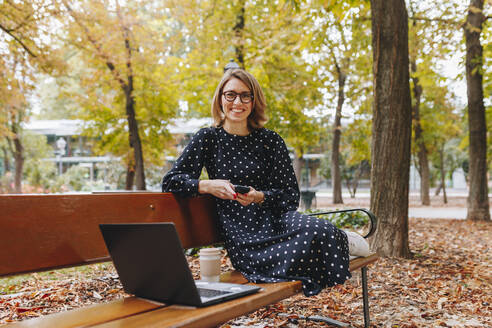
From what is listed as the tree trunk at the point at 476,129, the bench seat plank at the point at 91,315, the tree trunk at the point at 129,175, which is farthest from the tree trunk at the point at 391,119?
the tree trunk at the point at 129,175

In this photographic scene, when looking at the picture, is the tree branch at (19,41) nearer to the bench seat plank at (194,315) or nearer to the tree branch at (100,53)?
the tree branch at (100,53)

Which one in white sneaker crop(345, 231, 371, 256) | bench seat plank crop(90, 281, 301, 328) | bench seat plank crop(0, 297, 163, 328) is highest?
white sneaker crop(345, 231, 371, 256)

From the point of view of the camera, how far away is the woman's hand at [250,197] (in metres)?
2.65

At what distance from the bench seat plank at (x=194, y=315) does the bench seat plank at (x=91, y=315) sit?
0.08 metres

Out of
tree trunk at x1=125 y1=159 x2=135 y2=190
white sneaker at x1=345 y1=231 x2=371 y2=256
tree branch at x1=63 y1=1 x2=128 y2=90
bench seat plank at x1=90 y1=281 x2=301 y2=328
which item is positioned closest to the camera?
A: bench seat plank at x1=90 y1=281 x2=301 y2=328

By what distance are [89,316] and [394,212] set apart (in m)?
4.32

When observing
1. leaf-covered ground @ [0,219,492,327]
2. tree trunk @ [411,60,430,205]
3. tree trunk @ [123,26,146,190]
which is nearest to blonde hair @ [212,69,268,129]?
leaf-covered ground @ [0,219,492,327]

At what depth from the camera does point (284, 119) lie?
12.3m

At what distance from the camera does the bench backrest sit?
1848mm

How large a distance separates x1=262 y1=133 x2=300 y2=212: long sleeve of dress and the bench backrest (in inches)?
26.8

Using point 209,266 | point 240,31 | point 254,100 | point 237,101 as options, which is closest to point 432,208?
point 240,31

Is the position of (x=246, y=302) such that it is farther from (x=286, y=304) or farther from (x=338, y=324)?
(x=286, y=304)

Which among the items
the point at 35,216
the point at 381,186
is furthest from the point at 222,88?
the point at 381,186

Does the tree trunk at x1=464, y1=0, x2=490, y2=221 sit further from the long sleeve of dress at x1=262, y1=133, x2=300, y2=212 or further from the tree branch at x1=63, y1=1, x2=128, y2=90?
→ the long sleeve of dress at x1=262, y1=133, x2=300, y2=212
